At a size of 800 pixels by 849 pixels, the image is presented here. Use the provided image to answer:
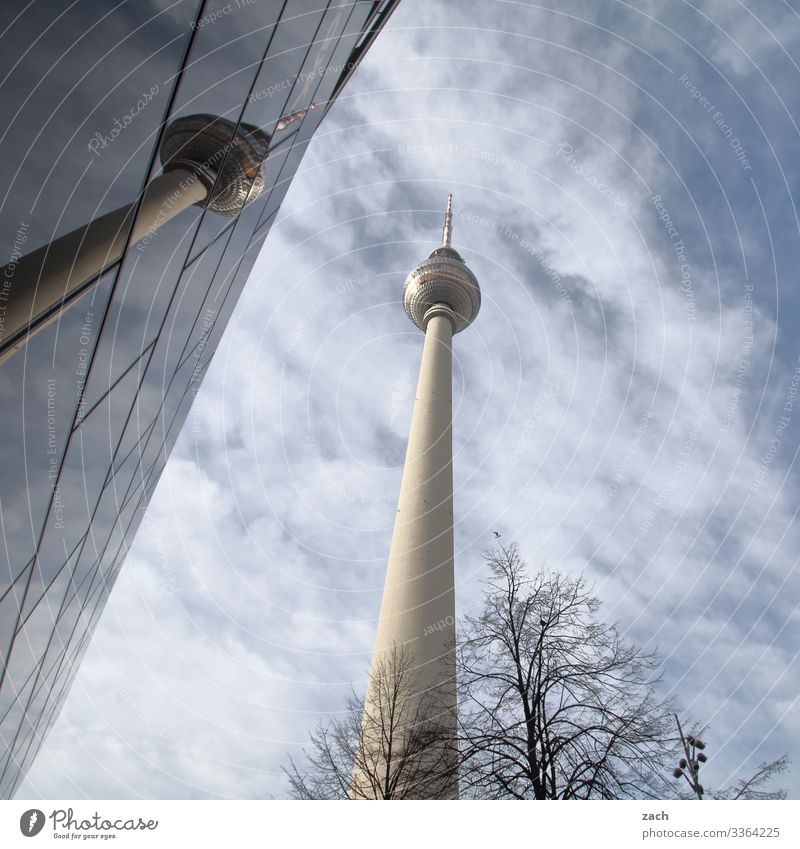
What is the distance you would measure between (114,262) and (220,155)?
4.47 m

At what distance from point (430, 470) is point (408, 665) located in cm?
1503

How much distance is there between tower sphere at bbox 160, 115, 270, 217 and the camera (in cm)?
1053

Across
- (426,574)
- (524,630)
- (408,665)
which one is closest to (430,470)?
(426,574)

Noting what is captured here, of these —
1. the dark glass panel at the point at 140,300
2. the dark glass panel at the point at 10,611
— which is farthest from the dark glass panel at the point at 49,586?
the dark glass panel at the point at 140,300

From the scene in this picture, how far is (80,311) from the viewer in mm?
8945

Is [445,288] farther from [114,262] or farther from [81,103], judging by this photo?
[81,103]

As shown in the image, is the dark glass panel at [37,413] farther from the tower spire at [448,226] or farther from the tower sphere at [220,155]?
the tower spire at [448,226]

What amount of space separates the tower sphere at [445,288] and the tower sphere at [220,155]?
4576cm

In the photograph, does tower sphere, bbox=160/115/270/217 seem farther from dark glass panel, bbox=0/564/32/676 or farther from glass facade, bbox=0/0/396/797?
dark glass panel, bbox=0/564/32/676

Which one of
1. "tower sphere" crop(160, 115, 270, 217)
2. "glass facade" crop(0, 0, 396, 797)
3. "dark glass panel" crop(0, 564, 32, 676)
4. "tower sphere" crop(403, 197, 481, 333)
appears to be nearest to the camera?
"glass facade" crop(0, 0, 396, 797)

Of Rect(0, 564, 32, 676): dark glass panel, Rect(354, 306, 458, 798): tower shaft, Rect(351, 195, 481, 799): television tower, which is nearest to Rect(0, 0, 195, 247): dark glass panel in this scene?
Rect(0, 564, 32, 676): dark glass panel

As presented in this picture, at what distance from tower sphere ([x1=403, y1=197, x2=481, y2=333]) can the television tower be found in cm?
492

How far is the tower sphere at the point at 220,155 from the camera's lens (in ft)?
34.6
